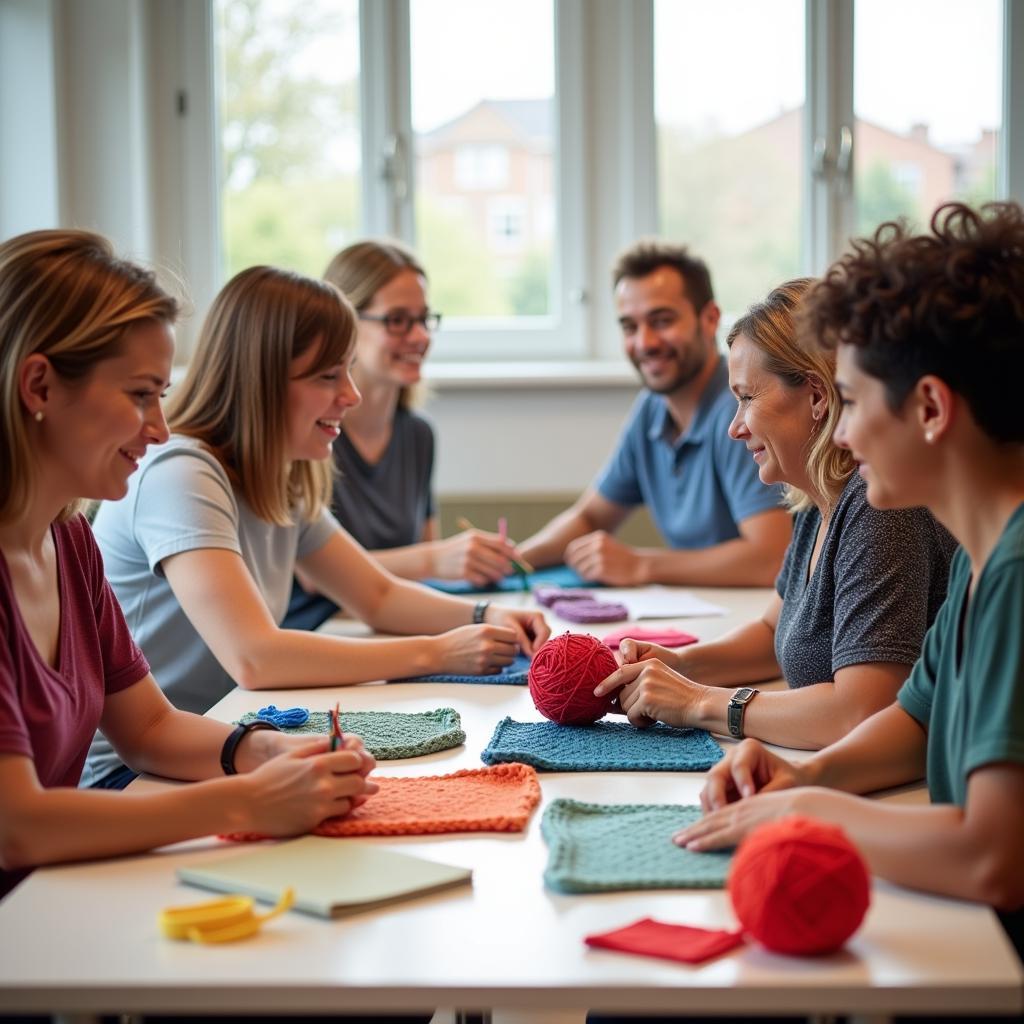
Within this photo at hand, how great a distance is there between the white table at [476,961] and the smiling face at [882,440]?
0.36m

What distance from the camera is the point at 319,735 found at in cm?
159

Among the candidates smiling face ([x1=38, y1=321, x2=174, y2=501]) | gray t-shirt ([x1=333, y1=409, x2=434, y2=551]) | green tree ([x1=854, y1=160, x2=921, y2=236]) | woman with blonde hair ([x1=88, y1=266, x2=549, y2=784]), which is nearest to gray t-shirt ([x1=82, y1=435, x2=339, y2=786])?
woman with blonde hair ([x1=88, y1=266, x2=549, y2=784])

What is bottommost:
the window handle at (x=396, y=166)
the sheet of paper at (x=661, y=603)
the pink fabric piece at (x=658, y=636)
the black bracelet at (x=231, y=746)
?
the sheet of paper at (x=661, y=603)

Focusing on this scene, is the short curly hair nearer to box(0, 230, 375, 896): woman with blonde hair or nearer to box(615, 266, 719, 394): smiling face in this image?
box(0, 230, 375, 896): woman with blonde hair

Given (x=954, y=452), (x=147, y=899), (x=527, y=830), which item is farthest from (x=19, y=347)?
(x=954, y=452)

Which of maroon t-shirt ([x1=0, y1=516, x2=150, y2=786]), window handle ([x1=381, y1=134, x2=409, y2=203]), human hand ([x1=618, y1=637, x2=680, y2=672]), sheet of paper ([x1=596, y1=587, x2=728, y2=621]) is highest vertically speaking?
window handle ([x1=381, y1=134, x2=409, y2=203])

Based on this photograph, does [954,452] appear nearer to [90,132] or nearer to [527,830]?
[527,830]

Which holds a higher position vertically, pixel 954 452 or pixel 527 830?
pixel 954 452

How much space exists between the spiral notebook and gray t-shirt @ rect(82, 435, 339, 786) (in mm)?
693

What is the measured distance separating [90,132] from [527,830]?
3.03 meters

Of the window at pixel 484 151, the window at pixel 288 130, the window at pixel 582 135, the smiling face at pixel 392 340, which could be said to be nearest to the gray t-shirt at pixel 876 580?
the smiling face at pixel 392 340

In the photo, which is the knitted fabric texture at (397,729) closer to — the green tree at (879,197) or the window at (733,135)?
the window at (733,135)

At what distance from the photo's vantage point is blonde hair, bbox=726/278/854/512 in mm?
1631

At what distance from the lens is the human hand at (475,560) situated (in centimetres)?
273
